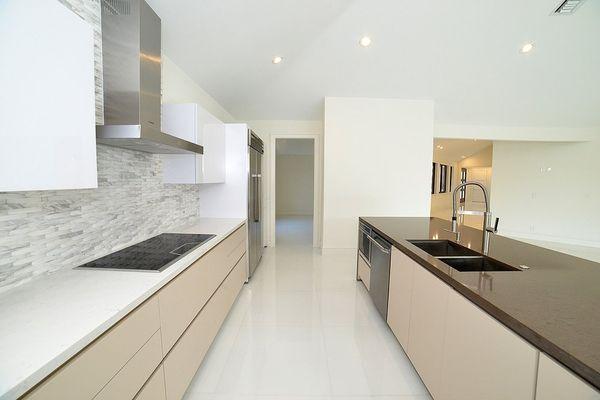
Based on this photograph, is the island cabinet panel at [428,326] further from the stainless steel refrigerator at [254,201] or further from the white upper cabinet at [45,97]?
the stainless steel refrigerator at [254,201]

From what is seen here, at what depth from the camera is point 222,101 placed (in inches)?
148

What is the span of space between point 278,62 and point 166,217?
2.47 metres

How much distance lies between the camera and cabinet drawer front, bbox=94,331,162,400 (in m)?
0.82

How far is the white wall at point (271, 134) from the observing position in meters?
4.79

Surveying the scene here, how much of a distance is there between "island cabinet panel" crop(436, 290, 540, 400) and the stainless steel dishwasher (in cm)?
84

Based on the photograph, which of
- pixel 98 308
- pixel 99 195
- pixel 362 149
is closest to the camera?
pixel 98 308

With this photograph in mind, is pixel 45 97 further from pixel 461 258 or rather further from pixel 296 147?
pixel 296 147

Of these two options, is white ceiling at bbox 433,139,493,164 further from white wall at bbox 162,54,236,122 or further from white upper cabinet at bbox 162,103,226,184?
white upper cabinet at bbox 162,103,226,184

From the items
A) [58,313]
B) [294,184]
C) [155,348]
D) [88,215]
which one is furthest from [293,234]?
[58,313]

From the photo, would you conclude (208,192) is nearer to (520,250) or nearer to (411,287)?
(411,287)

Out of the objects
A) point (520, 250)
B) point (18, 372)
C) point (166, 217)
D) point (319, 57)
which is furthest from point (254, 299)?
point (319, 57)

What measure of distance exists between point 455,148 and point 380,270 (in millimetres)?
8373

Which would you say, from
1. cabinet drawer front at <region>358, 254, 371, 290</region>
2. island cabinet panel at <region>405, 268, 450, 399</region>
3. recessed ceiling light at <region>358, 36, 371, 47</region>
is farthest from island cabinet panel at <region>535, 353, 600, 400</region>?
recessed ceiling light at <region>358, 36, 371, 47</region>

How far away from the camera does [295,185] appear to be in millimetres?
9922
